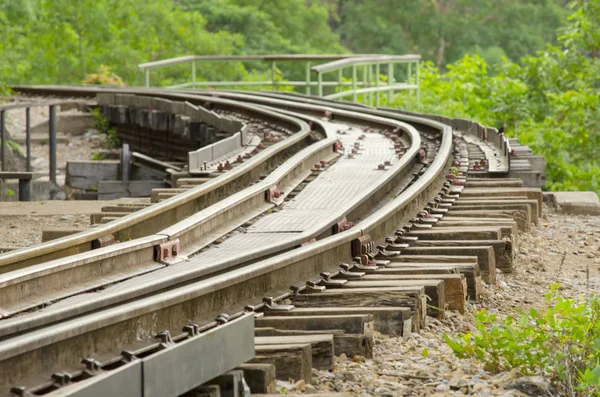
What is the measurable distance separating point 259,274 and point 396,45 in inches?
2433

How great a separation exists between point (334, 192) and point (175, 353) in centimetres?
566

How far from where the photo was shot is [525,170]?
38.1 feet

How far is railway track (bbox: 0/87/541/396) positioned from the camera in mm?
4004

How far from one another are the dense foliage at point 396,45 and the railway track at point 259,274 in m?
6.70

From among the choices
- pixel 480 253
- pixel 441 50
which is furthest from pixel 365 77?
pixel 441 50

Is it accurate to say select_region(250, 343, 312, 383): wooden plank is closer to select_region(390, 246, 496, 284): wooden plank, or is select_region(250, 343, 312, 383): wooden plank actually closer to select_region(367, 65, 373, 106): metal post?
select_region(390, 246, 496, 284): wooden plank

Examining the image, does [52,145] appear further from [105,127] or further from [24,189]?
[105,127]

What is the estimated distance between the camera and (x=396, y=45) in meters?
66.5

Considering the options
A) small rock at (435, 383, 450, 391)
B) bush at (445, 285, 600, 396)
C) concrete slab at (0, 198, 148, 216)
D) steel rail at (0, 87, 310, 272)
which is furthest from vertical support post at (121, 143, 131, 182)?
small rock at (435, 383, 450, 391)

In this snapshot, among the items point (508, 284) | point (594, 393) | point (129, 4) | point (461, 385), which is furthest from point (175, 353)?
point (129, 4)

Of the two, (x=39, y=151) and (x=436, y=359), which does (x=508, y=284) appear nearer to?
(x=436, y=359)

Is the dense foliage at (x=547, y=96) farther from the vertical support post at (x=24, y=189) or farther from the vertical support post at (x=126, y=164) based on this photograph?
the vertical support post at (x=24, y=189)

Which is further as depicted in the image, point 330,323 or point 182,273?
point 182,273

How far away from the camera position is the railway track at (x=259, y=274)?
4.00 meters
